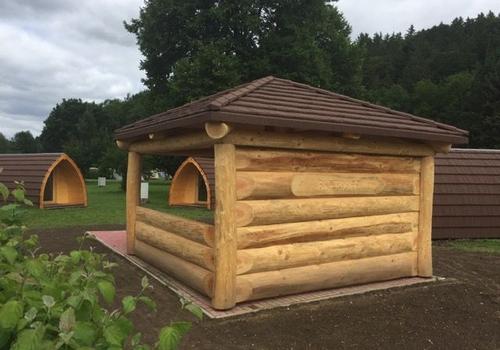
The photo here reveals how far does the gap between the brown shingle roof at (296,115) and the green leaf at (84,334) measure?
3678 millimetres

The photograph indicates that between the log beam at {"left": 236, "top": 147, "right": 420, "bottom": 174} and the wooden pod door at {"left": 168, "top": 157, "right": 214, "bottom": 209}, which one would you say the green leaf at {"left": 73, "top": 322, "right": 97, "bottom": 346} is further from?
the wooden pod door at {"left": 168, "top": 157, "right": 214, "bottom": 209}

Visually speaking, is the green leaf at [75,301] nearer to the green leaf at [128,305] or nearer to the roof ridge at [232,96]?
the green leaf at [128,305]

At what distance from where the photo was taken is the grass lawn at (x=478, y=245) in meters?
10.3

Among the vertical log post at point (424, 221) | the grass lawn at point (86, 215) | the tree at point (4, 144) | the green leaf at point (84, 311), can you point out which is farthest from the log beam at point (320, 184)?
the tree at point (4, 144)

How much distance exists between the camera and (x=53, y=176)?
2016cm

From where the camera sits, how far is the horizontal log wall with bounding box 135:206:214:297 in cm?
586

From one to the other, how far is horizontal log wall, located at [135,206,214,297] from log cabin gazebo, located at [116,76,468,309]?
23 mm

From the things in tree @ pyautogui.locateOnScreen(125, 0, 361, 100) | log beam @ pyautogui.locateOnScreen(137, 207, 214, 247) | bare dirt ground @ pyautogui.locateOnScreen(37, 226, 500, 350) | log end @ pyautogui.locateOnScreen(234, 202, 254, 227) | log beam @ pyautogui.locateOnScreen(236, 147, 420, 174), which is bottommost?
bare dirt ground @ pyautogui.locateOnScreen(37, 226, 500, 350)

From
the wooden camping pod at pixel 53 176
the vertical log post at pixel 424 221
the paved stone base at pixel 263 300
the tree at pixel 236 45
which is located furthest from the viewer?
the tree at pixel 236 45

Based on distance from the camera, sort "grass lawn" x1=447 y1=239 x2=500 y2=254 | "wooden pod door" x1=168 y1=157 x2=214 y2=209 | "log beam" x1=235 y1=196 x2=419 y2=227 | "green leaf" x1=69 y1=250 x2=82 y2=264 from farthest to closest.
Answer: "wooden pod door" x1=168 y1=157 x2=214 y2=209 < "grass lawn" x1=447 y1=239 x2=500 y2=254 < "log beam" x1=235 y1=196 x2=419 y2=227 < "green leaf" x1=69 y1=250 x2=82 y2=264

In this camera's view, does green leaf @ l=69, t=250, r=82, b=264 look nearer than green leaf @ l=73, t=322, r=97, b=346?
No

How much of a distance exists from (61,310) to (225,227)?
152 inches

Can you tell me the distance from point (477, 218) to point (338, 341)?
28.7ft

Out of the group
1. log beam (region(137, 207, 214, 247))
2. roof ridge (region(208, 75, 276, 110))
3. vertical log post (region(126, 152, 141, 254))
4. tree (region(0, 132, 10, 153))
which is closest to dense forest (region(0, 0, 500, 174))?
vertical log post (region(126, 152, 141, 254))
